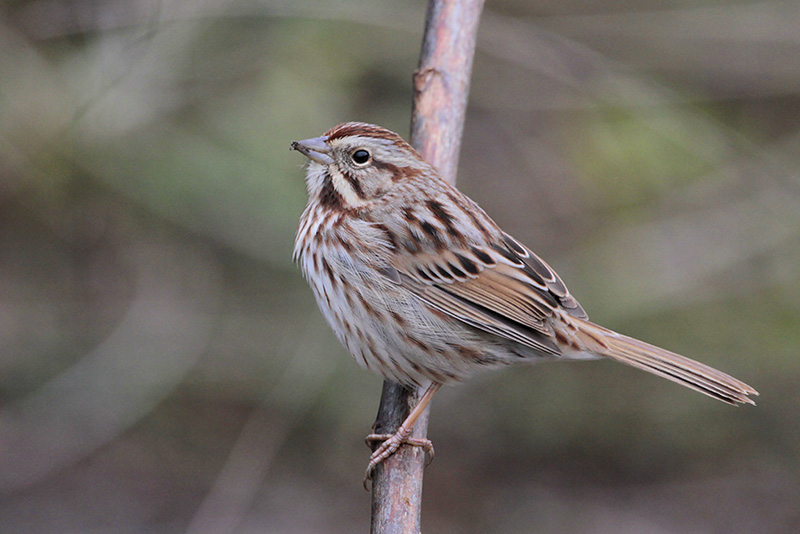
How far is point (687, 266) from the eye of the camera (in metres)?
6.30

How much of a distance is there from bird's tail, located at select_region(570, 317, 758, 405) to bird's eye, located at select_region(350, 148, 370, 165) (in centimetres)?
128

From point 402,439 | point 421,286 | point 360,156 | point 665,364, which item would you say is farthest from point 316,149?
point 665,364

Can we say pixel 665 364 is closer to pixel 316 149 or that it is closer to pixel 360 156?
pixel 360 156

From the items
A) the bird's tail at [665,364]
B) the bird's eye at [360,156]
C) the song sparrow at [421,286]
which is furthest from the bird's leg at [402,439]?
the bird's eye at [360,156]

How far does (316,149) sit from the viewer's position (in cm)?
416

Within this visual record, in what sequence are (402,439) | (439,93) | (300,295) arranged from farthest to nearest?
1. (300,295)
2. (439,93)
3. (402,439)

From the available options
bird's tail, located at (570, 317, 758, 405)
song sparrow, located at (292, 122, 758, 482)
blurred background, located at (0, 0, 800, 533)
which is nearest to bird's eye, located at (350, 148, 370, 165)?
song sparrow, located at (292, 122, 758, 482)

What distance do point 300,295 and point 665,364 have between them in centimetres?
294

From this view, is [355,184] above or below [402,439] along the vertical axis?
above

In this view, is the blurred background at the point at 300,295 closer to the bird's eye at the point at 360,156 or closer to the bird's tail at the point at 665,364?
the bird's eye at the point at 360,156

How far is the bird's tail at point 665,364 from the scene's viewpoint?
396 cm

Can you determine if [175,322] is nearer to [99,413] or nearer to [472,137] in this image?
[99,413]

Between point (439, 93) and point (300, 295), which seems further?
point (300, 295)

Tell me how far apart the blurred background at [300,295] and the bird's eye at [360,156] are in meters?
1.62
